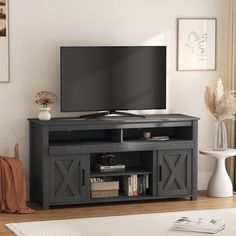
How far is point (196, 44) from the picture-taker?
757cm

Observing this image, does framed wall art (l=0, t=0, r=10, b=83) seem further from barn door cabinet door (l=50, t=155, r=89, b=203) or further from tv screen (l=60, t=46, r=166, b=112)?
barn door cabinet door (l=50, t=155, r=89, b=203)

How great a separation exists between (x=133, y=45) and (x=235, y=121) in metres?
1.40

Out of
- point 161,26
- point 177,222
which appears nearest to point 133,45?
point 161,26

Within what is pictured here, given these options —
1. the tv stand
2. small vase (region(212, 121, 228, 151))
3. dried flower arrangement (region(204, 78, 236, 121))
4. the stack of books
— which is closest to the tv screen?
the tv stand

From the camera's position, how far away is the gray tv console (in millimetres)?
6691

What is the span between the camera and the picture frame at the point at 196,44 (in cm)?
751

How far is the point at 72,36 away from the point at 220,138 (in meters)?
1.85

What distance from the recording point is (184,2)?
751 cm

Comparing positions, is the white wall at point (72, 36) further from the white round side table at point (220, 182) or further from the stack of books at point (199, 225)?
the stack of books at point (199, 225)

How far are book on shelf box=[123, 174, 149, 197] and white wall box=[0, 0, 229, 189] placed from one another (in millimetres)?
936

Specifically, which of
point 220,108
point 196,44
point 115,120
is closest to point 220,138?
point 220,108

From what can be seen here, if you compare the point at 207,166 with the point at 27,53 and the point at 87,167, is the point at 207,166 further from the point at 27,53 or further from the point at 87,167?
the point at 27,53

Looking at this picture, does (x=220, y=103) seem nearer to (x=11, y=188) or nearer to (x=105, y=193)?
(x=105, y=193)

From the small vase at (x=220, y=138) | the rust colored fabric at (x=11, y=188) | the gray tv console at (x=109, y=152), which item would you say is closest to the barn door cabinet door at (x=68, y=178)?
the gray tv console at (x=109, y=152)
